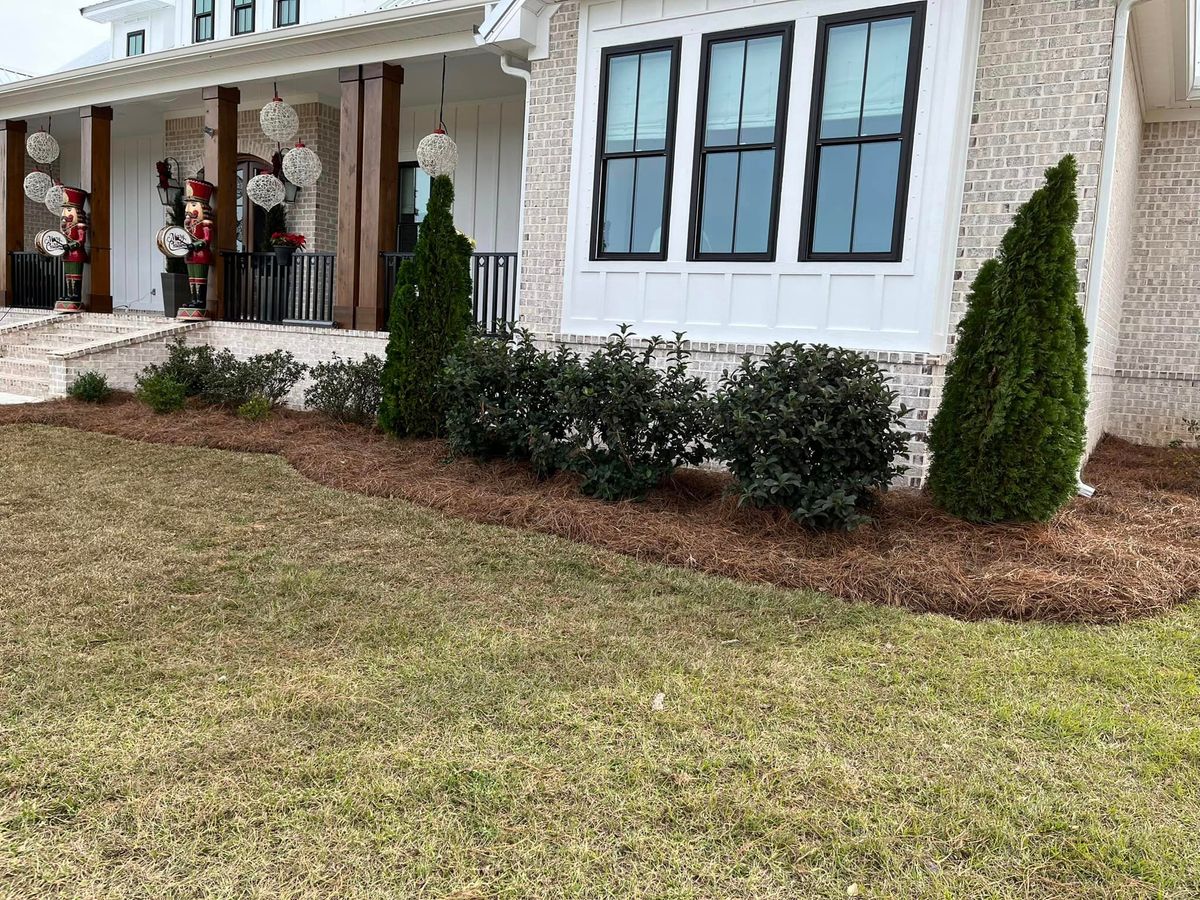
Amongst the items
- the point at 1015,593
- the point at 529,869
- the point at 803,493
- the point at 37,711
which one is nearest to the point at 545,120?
the point at 803,493

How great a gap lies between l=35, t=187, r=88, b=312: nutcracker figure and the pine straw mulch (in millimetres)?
7259

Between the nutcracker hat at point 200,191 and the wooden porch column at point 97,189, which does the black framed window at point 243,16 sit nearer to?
the wooden porch column at point 97,189

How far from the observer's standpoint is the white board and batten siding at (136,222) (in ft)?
51.8

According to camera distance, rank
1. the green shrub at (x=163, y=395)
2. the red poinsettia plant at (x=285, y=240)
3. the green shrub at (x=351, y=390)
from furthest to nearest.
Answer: the red poinsettia plant at (x=285, y=240) < the green shrub at (x=163, y=395) < the green shrub at (x=351, y=390)

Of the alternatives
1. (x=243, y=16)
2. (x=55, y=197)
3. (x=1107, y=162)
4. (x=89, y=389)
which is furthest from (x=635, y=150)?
(x=243, y=16)

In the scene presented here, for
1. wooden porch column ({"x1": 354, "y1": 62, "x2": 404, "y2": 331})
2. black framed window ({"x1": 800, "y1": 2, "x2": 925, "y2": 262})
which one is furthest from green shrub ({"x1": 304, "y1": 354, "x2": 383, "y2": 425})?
black framed window ({"x1": 800, "y1": 2, "x2": 925, "y2": 262})

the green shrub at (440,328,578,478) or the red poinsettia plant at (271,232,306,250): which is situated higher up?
the red poinsettia plant at (271,232,306,250)

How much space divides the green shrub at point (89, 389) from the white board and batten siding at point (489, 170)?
16.4ft

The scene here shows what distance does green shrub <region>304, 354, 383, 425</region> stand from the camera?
8.65 m

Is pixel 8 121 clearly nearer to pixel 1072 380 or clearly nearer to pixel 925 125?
pixel 925 125

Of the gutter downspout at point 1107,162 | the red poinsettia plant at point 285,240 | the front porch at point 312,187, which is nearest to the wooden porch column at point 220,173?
the front porch at point 312,187

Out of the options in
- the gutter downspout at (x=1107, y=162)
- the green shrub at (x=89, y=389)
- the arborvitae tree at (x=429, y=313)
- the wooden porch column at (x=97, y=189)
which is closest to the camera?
the gutter downspout at (x=1107, y=162)

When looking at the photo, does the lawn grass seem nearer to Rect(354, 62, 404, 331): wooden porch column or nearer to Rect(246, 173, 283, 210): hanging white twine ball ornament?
Rect(354, 62, 404, 331): wooden porch column

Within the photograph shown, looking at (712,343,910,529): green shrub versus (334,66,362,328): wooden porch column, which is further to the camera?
(334,66,362,328): wooden porch column
